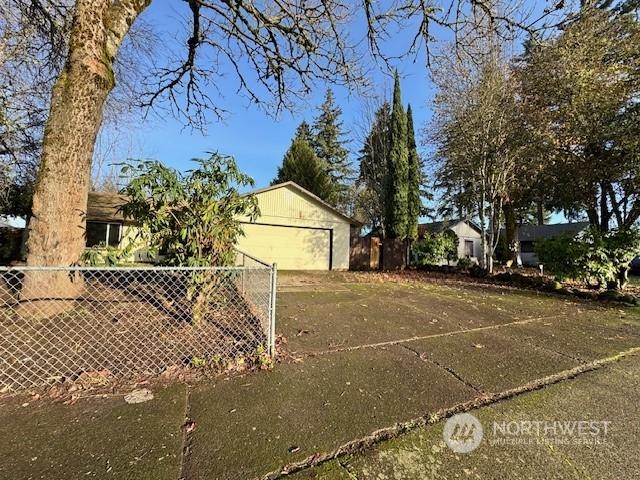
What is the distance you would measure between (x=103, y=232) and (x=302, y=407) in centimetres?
1402

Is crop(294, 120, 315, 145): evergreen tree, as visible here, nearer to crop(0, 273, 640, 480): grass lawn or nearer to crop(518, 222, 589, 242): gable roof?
crop(518, 222, 589, 242): gable roof

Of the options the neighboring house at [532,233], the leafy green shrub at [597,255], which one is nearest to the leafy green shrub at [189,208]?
the leafy green shrub at [597,255]

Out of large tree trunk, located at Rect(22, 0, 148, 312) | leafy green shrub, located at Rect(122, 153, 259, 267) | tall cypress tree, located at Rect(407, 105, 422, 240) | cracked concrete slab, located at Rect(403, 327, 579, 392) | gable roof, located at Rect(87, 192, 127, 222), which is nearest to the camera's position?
cracked concrete slab, located at Rect(403, 327, 579, 392)

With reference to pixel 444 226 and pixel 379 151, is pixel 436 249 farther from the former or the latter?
pixel 444 226

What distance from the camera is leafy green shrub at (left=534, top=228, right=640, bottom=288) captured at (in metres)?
7.80

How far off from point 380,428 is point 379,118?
57.7 feet

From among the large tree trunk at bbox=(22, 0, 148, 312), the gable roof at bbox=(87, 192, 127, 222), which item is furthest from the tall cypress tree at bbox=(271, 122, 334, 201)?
the large tree trunk at bbox=(22, 0, 148, 312)

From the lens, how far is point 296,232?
14078 mm

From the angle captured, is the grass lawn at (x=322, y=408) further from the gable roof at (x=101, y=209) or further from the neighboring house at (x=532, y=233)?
the neighboring house at (x=532, y=233)

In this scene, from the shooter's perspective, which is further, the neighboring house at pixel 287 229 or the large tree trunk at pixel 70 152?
the neighboring house at pixel 287 229

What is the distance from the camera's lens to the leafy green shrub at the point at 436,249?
48.6 ft

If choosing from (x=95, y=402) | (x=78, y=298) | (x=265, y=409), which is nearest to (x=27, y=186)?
(x=78, y=298)

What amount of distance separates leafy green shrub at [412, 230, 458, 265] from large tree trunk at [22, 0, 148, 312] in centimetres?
1378

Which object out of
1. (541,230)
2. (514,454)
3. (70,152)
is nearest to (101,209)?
(70,152)
